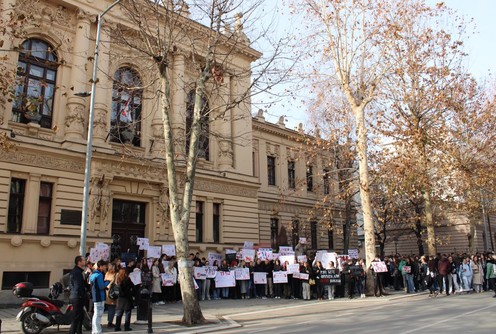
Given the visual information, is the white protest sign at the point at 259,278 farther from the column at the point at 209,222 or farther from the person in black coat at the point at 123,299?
the person in black coat at the point at 123,299

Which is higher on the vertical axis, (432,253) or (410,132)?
(410,132)

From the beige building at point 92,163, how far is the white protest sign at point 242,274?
5.28 meters

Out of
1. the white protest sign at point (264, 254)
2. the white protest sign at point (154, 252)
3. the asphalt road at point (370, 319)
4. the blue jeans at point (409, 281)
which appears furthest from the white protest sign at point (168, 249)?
the blue jeans at point (409, 281)

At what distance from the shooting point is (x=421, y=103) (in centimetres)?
2478

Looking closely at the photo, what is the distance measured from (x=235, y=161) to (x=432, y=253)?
13.4 metres

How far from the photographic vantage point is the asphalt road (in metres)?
10.5

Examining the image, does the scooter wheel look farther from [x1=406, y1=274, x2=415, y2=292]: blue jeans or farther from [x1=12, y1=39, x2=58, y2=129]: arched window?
[x1=406, y1=274, x2=415, y2=292]: blue jeans

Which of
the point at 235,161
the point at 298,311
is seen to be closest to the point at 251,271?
the point at 298,311

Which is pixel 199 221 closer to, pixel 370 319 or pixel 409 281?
pixel 409 281

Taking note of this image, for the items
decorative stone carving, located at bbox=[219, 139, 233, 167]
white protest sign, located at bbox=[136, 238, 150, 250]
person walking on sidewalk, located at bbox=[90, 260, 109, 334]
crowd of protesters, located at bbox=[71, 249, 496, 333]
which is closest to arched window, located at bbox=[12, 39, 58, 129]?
white protest sign, located at bbox=[136, 238, 150, 250]

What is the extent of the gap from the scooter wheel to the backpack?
1783 millimetres

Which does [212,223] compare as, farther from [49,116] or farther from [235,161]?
[49,116]

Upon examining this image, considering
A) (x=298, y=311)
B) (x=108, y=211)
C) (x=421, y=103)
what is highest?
(x=421, y=103)

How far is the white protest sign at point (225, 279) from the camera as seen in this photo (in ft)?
66.7
